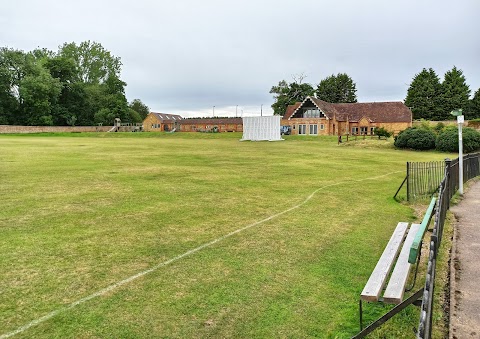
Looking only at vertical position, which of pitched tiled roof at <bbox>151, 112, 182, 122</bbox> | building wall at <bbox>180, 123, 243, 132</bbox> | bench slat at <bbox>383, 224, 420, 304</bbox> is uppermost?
pitched tiled roof at <bbox>151, 112, 182, 122</bbox>

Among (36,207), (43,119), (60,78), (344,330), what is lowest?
(344,330)

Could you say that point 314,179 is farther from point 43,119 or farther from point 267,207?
point 43,119

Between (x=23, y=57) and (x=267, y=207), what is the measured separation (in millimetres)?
92332

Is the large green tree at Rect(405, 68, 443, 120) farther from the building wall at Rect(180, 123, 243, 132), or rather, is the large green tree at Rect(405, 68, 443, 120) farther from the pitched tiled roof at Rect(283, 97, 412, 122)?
the building wall at Rect(180, 123, 243, 132)

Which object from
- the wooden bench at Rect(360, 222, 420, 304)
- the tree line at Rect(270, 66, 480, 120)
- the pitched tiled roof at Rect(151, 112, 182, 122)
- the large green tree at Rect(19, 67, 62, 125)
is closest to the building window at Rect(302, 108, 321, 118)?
the tree line at Rect(270, 66, 480, 120)

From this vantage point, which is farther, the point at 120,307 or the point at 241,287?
the point at 241,287

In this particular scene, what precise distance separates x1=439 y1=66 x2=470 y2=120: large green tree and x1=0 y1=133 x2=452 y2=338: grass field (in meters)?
83.3

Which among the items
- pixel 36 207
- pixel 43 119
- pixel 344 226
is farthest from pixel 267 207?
pixel 43 119

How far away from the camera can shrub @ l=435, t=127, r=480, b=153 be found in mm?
35750

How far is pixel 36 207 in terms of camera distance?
35.9 feet

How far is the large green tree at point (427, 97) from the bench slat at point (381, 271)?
90.3 metres

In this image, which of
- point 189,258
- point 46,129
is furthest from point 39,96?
point 189,258

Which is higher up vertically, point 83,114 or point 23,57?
point 23,57

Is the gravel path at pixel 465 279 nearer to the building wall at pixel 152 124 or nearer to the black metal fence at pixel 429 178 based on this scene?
the black metal fence at pixel 429 178
